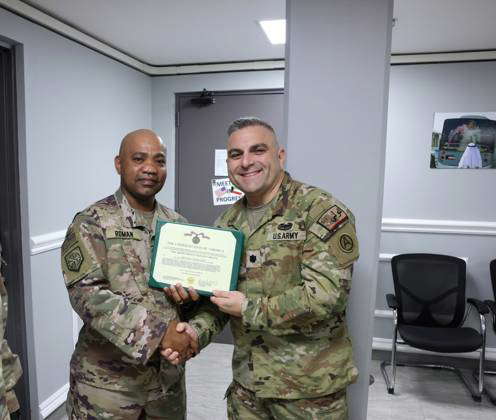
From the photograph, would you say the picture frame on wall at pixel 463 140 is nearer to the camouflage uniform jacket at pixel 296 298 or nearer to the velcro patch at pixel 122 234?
the camouflage uniform jacket at pixel 296 298

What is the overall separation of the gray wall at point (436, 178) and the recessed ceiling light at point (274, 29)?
101cm

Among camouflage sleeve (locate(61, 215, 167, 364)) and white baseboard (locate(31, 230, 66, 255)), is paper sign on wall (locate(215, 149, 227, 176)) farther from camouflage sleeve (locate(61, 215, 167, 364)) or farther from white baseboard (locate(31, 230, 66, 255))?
camouflage sleeve (locate(61, 215, 167, 364))

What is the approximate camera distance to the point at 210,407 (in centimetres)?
253

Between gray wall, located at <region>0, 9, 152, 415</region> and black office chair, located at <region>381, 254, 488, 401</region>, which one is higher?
gray wall, located at <region>0, 9, 152, 415</region>

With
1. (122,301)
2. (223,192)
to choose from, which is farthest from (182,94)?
(122,301)

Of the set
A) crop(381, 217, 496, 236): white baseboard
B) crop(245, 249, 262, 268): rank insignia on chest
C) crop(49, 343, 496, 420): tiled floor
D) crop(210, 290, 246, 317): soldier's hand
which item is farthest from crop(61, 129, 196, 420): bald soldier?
crop(381, 217, 496, 236): white baseboard

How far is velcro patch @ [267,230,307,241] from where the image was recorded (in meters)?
1.26

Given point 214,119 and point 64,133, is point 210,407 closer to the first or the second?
point 64,133

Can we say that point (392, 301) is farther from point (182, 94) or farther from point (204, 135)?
point (182, 94)

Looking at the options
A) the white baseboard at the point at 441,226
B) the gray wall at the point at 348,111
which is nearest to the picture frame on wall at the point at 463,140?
the white baseboard at the point at 441,226

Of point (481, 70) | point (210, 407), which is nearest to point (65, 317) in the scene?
point (210, 407)

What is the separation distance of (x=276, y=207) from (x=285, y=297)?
0.96 ft

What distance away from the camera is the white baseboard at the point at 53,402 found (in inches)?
90.4

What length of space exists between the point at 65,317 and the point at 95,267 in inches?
53.0
